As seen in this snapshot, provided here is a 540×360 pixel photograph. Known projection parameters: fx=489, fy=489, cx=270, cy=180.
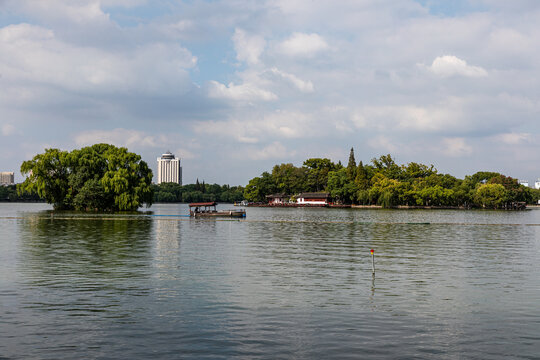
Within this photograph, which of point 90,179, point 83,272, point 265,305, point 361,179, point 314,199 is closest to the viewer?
point 265,305

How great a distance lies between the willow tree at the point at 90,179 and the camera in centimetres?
8988

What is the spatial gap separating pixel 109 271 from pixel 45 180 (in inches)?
3078

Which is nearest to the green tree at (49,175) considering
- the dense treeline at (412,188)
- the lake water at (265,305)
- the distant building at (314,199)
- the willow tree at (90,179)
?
the willow tree at (90,179)

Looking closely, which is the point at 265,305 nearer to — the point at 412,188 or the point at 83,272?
the point at 83,272

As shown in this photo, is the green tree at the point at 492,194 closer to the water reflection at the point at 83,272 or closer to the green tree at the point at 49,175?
the green tree at the point at 49,175

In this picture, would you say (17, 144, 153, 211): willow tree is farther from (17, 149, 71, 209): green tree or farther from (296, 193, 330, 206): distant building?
(296, 193, 330, 206): distant building

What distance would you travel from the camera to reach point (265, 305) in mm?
17281

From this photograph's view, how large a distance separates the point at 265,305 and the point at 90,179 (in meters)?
82.4

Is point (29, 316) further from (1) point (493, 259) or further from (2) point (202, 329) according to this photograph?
(1) point (493, 259)

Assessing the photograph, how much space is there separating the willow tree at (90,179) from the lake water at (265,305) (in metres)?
57.9

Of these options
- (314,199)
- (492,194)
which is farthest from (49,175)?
(492,194)

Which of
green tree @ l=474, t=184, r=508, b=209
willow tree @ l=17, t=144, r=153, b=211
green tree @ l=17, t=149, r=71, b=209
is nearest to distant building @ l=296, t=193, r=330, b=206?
green tree @ l=474, t=184, r=508, b=209

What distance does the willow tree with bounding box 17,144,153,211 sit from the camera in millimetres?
89875

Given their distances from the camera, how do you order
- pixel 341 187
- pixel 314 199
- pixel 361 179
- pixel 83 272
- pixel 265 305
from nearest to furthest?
pixel 265 305 → pixel 83 272 → pixel 361 179 → pixel 341 187 → pixel 314 199
